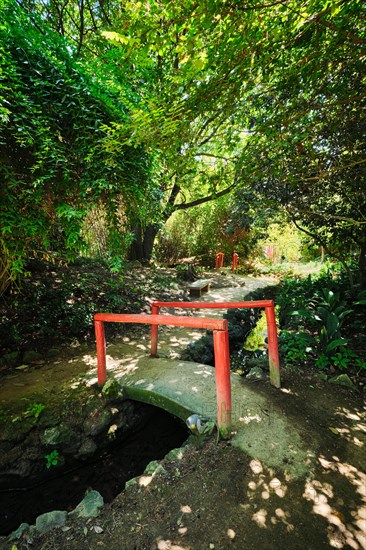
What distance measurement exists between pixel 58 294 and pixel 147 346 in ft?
6.98

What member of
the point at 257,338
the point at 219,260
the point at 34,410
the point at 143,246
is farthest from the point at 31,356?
the point at 219,260

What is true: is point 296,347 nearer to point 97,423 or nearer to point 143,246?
point 97,423

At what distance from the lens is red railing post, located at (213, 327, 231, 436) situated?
2.14m

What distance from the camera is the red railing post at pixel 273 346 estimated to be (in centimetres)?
285

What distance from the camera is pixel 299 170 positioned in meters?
4.25

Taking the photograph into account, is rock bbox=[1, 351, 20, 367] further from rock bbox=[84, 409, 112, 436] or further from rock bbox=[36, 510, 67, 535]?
rock bbox=[36, 510, 67, 535]

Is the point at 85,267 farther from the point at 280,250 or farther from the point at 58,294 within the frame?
the point at 280,250

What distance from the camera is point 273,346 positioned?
2.91 m

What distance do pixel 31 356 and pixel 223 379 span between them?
3.36 m

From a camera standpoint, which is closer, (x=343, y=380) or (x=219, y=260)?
(x=343, y=380)

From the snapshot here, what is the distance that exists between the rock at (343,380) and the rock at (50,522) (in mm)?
3144

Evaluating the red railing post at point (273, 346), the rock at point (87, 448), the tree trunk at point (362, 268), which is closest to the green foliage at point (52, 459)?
the rock at point (87, 448)

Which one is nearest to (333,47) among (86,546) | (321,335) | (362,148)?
(362,148)

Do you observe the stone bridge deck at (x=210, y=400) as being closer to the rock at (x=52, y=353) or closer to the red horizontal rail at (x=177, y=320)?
the red horizontal rail at (x=177, y=320)
